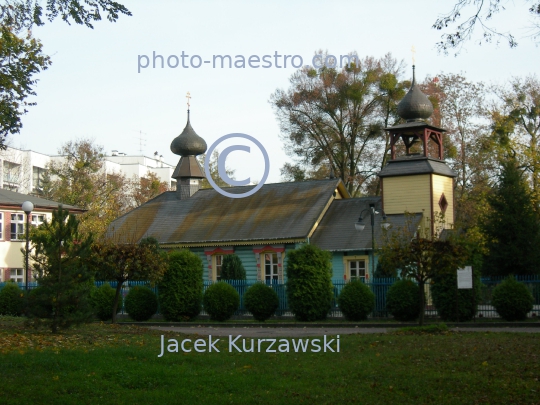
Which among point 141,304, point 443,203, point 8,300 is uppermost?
point 443,203

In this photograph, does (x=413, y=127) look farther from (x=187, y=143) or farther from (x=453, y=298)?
(x=453, y=298)

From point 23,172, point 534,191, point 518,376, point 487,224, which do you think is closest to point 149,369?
point 518,376

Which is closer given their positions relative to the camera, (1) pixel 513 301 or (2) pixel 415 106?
(1) pixel 513 301

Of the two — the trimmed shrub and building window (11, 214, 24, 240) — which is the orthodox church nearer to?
the trimmed shrub

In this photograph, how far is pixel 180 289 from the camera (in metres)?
30.0

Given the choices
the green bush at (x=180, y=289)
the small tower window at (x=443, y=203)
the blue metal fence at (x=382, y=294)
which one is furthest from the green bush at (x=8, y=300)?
the small tower window at (x=443, y=203)

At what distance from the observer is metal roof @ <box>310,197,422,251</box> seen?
36875mm

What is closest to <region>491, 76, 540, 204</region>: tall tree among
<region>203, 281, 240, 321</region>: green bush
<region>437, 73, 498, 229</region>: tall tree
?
<region>437, 73, 498, 229</region>: tall tree

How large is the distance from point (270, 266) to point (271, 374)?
27.6 metres

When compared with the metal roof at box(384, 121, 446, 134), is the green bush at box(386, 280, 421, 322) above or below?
below

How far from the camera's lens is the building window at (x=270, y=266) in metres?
39.4

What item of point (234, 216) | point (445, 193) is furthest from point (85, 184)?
point (445, 193)

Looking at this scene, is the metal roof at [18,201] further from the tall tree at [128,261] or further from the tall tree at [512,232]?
the tall tree at [512,232]

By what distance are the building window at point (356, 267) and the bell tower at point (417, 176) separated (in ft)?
12.6
